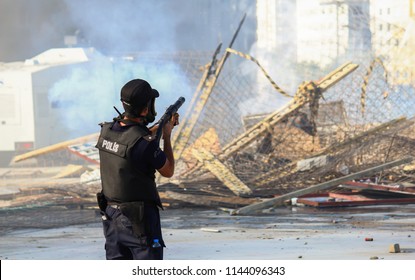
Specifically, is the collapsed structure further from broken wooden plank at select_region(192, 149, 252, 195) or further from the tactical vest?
the tactical vest

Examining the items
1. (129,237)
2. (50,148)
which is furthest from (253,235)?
(50,148)

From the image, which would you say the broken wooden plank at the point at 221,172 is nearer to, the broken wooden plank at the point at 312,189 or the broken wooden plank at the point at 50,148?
the broken wooden plank at the point at 312,189

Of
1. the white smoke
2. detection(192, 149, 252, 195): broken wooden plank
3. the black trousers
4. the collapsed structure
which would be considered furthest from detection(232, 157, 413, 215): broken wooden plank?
the black trousers

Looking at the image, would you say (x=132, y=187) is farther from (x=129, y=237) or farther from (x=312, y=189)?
(x=312, y=189)

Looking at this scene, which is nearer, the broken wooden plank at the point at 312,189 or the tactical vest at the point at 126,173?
the tactical vest at the point at 126,173

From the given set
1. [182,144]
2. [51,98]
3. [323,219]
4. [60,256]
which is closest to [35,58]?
[51,98]

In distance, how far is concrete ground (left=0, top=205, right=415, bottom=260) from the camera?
28.6ft

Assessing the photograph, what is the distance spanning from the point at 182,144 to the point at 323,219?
3737 millimetres

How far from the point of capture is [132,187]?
18.4ft

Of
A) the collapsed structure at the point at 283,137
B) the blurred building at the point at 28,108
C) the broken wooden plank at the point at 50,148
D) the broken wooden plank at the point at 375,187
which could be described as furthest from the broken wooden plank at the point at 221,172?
the blurred building at the point at 28,108

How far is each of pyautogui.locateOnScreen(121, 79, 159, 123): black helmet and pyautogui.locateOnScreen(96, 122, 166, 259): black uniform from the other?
9 centimetres

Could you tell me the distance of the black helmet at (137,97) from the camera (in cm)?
569

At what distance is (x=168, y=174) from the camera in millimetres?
5645

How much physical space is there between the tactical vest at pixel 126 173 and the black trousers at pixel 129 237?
77 mm
